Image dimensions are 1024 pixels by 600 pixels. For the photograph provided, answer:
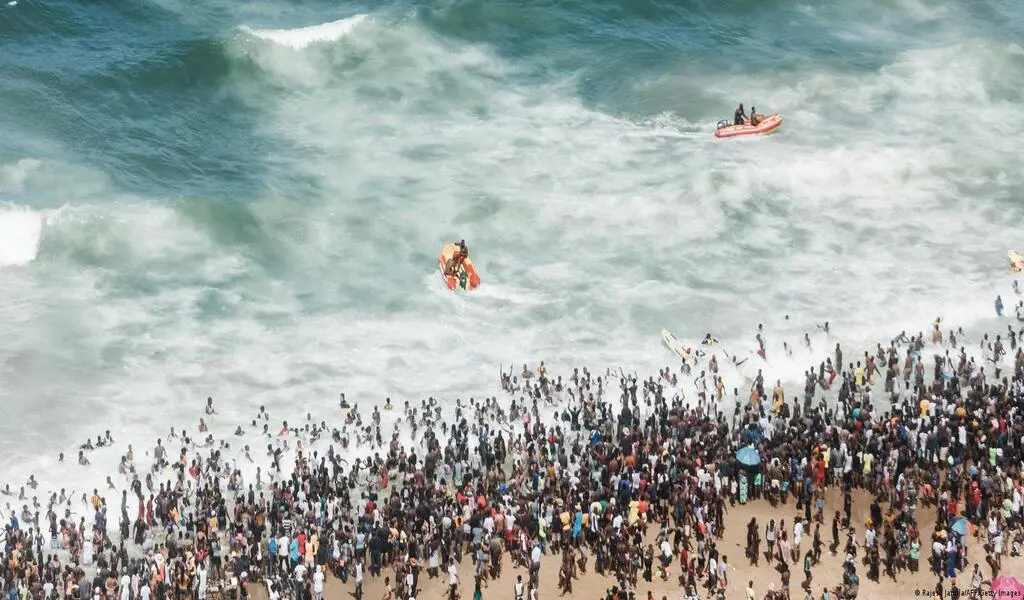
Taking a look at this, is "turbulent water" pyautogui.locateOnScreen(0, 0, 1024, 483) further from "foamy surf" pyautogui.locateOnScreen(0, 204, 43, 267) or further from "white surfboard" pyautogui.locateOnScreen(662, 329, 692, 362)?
"white surfboard" pyautogui.locateOnScreen(662, 329, 692, 362)

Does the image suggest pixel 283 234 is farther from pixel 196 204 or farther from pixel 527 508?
pixel 527 508

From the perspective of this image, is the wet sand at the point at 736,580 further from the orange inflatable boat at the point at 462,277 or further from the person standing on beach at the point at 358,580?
the orange inflatable boat at the point at 462,277

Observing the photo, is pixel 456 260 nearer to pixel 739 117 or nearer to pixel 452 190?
pixel 452 190

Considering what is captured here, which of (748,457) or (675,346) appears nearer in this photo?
(748,457)

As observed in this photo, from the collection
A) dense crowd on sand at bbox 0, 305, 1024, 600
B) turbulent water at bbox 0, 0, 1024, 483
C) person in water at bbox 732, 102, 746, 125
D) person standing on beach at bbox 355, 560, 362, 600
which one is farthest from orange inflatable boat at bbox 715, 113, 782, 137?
person standing on beach at bbox 355, 560, 362, 600

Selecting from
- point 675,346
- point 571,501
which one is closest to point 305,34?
point 675,346

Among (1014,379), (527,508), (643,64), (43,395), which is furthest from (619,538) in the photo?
(643,64)

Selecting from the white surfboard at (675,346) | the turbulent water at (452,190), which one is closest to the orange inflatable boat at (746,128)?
the turbulent water at (452,190)
